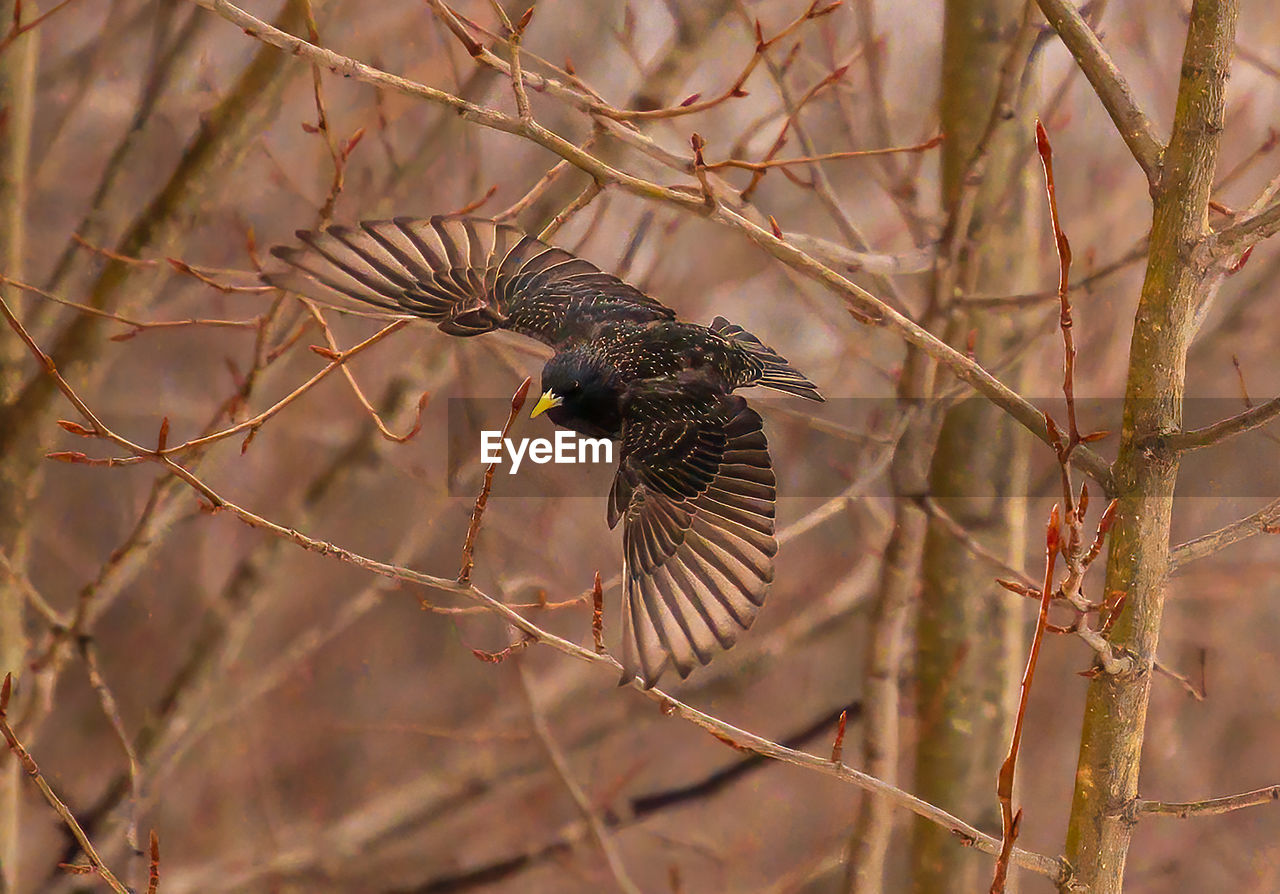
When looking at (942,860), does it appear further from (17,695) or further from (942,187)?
(17,695)

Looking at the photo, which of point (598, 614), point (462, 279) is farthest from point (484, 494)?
point (462, 279)

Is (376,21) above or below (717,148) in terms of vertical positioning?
above

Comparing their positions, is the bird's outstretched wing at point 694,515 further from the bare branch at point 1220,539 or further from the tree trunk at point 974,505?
the tree trunk at point 974,505

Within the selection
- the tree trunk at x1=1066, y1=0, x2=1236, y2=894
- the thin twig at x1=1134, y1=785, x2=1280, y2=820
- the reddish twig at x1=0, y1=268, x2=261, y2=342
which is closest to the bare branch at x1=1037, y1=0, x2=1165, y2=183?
the tree trunk at x1=1066, y1=0, x2=1236, y2=894

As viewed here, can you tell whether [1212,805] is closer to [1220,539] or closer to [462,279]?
[1220,539]

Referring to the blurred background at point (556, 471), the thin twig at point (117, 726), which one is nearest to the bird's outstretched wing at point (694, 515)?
the blurred background at point (556, 471)

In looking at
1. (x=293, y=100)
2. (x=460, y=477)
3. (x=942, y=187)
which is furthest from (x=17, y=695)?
(x=942, y=187)
